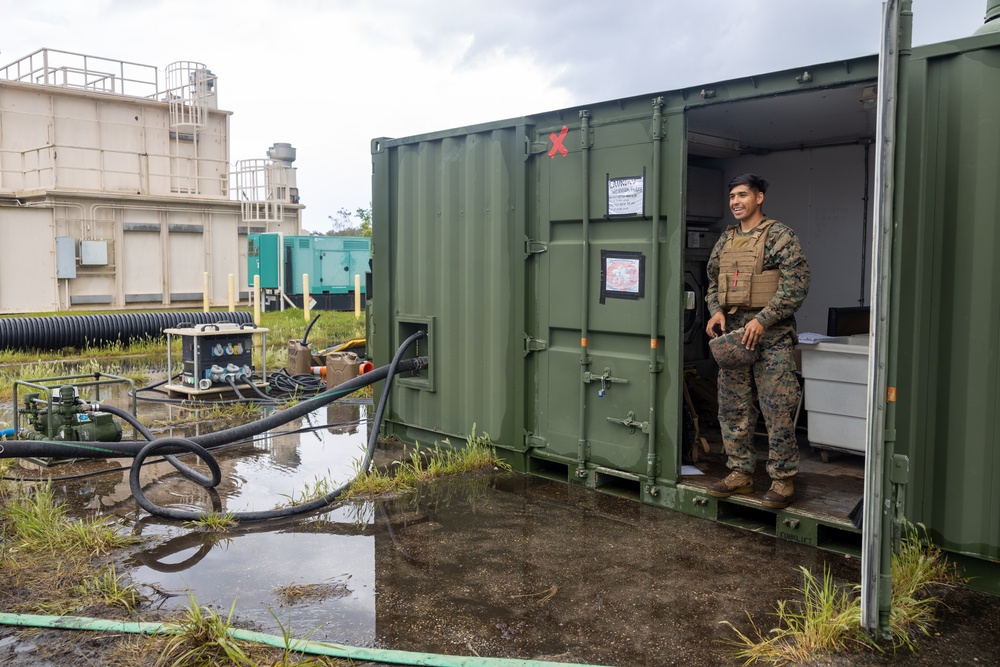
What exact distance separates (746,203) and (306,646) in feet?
11.9

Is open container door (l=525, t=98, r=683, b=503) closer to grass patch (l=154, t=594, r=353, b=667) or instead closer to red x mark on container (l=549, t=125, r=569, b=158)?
red x mark on container (l=549, t=125, r=569, b=158)

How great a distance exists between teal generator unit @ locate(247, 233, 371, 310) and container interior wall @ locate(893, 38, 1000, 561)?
20.6m

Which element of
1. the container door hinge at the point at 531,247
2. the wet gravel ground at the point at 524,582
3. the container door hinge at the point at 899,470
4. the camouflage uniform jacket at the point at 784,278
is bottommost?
the wet gravel ground at the point at 524,582

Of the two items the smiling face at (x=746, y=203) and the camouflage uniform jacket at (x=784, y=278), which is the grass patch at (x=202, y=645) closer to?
the camouflage uniform jacket at (x=784, y=278)

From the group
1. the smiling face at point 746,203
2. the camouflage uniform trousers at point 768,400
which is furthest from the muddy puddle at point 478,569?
the smiling face at point 746,203

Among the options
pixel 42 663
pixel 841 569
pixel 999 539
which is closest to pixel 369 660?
pixel 42 663

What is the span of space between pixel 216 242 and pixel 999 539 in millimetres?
23842

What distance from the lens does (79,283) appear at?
22734 mm

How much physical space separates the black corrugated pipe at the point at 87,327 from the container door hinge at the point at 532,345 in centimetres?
757

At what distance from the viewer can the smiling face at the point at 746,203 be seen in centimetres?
529

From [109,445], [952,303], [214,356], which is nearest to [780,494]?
[952,303]

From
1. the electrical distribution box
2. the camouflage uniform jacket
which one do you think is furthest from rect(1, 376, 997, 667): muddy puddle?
the electrical distribution box

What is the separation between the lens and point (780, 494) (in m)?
5.16

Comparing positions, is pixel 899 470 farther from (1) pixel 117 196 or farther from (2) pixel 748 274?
(1) pixel 117 196
